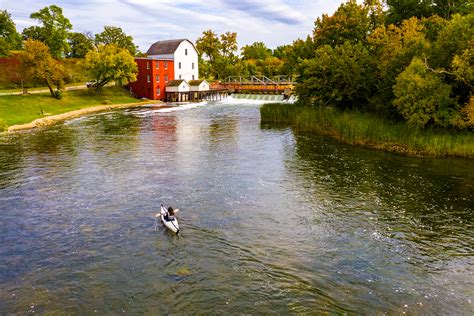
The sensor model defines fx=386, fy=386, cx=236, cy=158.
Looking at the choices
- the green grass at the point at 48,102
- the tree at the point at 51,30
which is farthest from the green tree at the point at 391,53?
the tree at the point at 51,30

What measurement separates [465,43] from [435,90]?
4.63 meters

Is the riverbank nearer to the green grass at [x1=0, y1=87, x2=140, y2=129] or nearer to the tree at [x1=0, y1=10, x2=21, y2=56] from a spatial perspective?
the green grass at [x1=0, y1=87, x2=140, y2=129]

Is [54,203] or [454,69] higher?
[454,69]

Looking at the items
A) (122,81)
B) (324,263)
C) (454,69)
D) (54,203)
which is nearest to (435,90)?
(454,69)

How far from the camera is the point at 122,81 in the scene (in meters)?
85.1

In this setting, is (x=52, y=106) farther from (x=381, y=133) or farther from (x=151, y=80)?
(x=381, y=133)

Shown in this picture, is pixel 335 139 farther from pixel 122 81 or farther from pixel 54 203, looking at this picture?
pixel 122 81

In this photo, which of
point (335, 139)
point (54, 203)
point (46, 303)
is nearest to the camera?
point (46, 303)

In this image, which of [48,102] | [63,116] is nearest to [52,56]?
[48,102]

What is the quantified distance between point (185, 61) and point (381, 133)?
74.6 metres

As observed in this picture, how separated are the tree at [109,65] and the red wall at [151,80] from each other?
5.91 meters

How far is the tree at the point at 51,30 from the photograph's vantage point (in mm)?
96375

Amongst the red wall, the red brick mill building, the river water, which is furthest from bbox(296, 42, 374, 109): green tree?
the red brick mill building

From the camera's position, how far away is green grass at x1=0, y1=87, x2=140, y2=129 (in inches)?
2283
